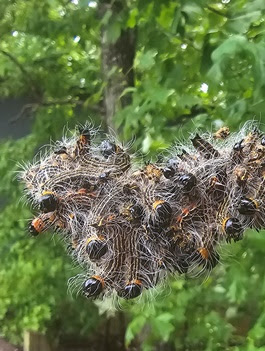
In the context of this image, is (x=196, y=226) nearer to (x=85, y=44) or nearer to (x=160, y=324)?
(x=160, y=324)

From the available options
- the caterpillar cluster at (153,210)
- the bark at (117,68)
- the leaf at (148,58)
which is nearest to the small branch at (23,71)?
the bark at (117,68)

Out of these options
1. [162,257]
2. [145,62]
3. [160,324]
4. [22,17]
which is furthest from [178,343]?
[162,257]

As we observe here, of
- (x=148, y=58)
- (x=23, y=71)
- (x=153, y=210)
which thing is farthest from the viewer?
(x=23, y=71)

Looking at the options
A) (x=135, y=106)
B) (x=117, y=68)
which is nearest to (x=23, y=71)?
(x=117, y=68)

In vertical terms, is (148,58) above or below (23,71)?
above

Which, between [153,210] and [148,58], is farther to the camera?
[148,58]

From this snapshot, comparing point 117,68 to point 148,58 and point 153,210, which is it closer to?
point 148,58
